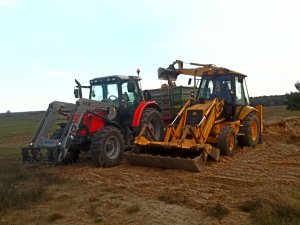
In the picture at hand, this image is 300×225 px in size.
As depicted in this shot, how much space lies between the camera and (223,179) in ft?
29.9

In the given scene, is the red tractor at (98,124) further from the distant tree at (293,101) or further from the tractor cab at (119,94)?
the distant tree at (293,101)

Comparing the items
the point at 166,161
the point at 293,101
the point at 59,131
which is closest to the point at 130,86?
the point at 59,131

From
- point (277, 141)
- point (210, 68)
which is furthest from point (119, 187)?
point (277, 141)

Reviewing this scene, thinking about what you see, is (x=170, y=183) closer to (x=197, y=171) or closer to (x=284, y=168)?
(x=197, y=171)

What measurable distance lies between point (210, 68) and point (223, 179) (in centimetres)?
597

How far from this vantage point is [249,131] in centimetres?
1340

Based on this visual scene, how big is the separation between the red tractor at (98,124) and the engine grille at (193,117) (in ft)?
4.16

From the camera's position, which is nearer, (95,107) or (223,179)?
(223,179)

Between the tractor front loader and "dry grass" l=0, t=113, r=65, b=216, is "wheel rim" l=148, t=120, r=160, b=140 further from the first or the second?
"dry grass" l=0, t=113, r=65, b=216

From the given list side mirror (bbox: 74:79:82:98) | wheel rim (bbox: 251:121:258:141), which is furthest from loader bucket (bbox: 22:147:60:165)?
wheel rim (bbox: 251:121:258:141)

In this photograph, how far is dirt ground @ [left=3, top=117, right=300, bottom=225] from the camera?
6.64 meters

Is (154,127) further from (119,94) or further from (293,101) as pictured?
(293,101)

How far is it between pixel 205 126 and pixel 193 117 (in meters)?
0.62

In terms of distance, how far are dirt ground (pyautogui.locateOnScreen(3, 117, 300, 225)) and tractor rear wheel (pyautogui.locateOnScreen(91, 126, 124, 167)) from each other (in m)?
0.26
